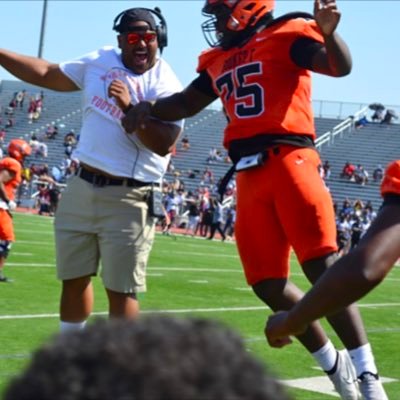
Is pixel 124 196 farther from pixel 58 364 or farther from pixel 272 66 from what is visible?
pixel 58 364

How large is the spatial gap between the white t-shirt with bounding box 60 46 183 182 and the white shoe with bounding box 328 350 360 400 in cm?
129

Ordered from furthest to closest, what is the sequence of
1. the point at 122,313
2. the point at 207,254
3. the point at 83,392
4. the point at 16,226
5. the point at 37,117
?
the point at 37,117, the point at 16,226, the point at 207,254, the point at 122,313, the point at 83,392

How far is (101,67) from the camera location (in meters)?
4.84

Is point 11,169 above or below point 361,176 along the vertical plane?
above

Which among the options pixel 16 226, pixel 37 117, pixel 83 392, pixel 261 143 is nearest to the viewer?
pixel 83 392

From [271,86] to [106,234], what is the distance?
108cm

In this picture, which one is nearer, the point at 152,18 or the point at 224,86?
the point at 224,86

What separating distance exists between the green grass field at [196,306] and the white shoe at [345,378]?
393mm

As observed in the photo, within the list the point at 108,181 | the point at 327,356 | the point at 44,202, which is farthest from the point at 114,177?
the point at 44,202

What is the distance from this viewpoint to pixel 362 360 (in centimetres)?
405

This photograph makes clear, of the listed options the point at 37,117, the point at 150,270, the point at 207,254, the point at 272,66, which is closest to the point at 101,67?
the point at 272,66

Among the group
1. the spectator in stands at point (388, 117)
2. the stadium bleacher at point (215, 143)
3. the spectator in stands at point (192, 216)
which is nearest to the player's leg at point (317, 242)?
the spectator in stands at point (192, 216)

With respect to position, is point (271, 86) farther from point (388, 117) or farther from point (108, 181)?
point (388, 117)

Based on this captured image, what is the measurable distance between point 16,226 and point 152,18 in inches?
776
